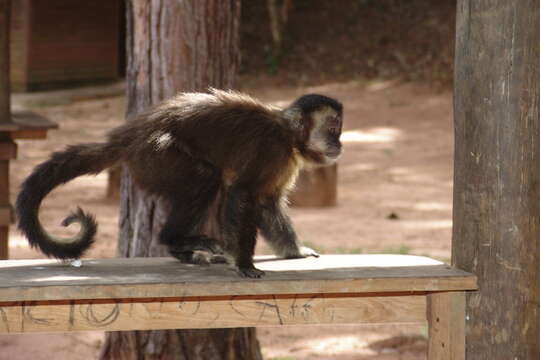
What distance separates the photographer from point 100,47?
19.2 m

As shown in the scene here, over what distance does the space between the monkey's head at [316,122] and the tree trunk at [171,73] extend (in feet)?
3.08

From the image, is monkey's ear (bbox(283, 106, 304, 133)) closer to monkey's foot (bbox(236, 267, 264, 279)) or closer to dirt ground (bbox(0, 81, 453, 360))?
monkey's foot (bbox(236, 267, 264, 279))

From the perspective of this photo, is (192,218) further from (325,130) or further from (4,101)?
(4,101)

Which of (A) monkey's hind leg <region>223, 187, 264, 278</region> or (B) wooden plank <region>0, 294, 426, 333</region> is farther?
(A) monkey's hind leg <region>223, 187, 264, 278</region>

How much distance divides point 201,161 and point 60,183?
2.15 feet

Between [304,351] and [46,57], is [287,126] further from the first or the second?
[46,57]

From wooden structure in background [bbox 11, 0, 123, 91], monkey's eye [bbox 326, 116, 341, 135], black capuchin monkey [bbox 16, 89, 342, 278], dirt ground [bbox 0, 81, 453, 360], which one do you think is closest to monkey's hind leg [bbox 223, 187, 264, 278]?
black capuchin monkey [bbox 16, 89, 342, 278]

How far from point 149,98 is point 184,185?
103 cm

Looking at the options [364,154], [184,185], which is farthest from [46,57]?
[184,185]

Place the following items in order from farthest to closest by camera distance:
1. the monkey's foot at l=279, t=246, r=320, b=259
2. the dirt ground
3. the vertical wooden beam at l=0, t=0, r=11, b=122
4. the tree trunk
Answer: the vertical wooden beam at l=0, t=0, r=11, b=122
the dirt ground
the tree trunk
the monkey's foot at l=279, t=246, r=320, b=259

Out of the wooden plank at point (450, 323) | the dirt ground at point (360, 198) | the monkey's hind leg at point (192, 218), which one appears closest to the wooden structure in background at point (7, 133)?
the dirt ground at point (360, 198)

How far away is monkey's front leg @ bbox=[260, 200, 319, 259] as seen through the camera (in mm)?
4133

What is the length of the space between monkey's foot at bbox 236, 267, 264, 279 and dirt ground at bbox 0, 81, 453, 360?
271 centimetres

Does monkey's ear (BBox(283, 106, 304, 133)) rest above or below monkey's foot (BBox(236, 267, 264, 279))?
above
